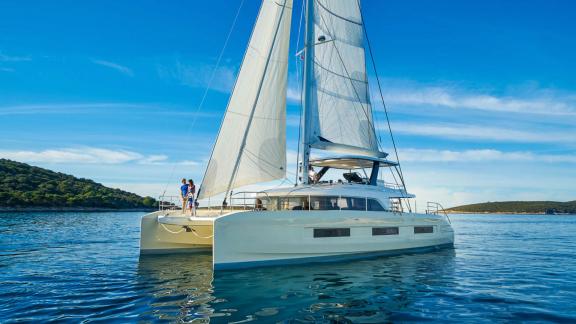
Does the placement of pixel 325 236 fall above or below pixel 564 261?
above

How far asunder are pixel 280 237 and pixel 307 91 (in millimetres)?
6404

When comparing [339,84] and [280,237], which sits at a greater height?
[339,84]

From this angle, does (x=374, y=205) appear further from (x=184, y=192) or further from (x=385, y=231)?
(x=184, y=192)

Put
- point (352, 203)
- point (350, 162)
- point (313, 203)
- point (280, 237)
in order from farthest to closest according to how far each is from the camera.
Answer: point (350, 162) < point (352, 203) < point (313, 203) < point (280, 237)

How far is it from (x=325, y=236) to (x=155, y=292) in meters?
6.12

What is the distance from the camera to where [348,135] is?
17250mm

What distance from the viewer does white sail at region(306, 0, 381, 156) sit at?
52.6 feet

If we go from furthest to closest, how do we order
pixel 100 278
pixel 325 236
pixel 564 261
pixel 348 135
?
pixel 348 135 < pixel 564 261 < pixel 325 236 < pixel 100 278


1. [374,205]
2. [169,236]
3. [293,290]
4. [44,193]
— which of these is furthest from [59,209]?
[293,290]

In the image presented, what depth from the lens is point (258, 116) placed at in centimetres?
1384

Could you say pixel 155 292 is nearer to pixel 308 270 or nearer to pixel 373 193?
pixel 308 270

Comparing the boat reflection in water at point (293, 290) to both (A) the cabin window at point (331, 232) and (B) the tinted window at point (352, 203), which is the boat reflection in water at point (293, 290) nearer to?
(A) the cabin window at point (331, 232)

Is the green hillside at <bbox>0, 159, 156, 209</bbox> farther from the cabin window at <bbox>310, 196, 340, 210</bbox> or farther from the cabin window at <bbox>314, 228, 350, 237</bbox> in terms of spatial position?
the cabin window at <bbox>314, 228, 350, 237</bbox>

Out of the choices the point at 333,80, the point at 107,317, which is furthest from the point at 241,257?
the point at 333,80
